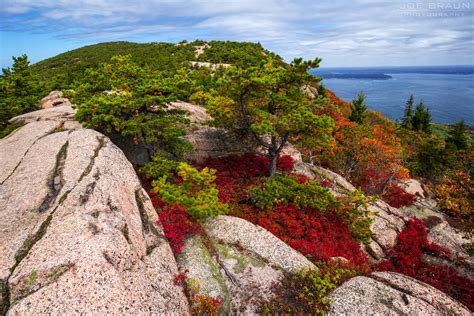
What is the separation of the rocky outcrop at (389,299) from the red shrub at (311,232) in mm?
2423

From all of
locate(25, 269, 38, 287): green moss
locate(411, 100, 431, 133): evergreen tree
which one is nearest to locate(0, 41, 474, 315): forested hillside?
locate(25, 269, 38, 287): green moss

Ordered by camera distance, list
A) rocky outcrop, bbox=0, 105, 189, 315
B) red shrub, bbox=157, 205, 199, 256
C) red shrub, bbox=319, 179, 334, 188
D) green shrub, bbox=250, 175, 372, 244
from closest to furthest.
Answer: rocky outcrop, bbox=0, 105, 189, 315, red shrub, bbox=157, 205, 199, 256, green shrub, bbox=250, 175, 372, 244, red shrub, bbox=319, 179, 334, 188

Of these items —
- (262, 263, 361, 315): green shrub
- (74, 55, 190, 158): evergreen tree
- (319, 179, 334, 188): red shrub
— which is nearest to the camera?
(262, 263, 361, 315): green shrub

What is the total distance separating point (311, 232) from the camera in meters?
12.5

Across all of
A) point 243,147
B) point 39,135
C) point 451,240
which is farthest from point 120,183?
point 451,240

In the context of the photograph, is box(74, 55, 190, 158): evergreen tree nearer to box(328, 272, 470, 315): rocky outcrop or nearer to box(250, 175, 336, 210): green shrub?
box(250, 175, 336, 210): green shrub

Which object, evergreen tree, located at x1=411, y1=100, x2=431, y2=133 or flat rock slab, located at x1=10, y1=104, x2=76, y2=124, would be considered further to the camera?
evergreen tree, located at x1=411, y1=100, x2=431, y2=133

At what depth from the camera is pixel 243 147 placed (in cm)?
2025

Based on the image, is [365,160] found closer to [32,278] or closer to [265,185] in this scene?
[265,185]

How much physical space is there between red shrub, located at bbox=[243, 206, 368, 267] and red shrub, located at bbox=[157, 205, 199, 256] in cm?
387

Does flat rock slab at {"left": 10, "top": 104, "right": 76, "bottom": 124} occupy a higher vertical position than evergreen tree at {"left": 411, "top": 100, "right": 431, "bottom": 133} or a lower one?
higher

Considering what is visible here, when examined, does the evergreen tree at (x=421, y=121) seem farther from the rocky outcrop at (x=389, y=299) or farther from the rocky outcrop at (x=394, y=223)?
the rocky outcrop at (x=389, y=299)

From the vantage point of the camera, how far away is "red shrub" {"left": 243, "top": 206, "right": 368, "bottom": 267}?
11.3m

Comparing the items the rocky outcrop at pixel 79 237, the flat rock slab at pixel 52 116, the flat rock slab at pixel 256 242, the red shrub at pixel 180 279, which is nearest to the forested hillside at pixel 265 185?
the red shrub at pixel 180 279
